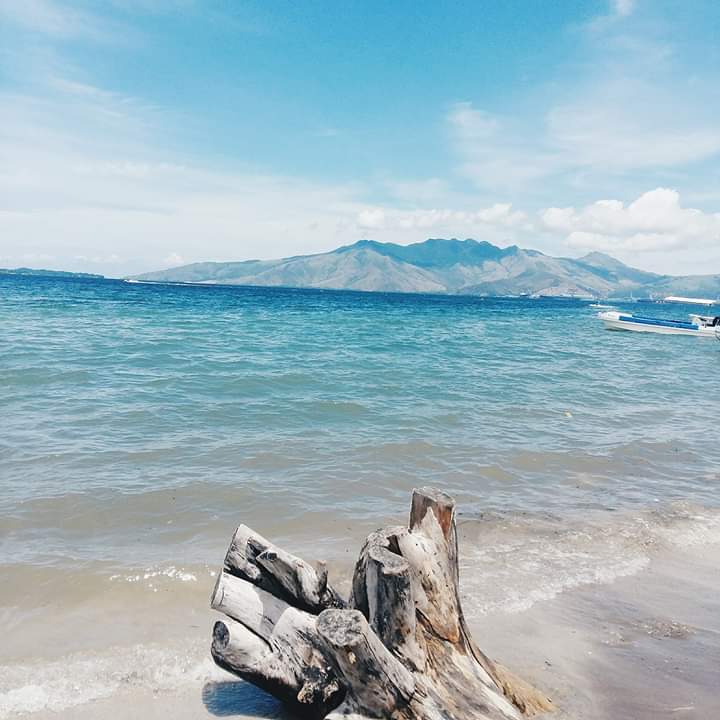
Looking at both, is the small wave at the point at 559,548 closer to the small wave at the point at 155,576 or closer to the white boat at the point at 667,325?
the small wave at the point at 155,576

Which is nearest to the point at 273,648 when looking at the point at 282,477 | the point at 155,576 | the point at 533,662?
the point at 533,662

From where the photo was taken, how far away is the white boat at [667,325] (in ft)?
177

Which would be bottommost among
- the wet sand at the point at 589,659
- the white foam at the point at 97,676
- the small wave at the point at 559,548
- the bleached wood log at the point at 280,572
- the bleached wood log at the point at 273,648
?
the small wave at the point at 559,548

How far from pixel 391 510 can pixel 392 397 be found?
899cm

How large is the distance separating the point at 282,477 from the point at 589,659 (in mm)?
6436

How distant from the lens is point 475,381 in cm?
2266

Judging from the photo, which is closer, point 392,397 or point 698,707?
point 698,707

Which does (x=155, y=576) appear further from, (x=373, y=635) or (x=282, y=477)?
(x=373, y=635)

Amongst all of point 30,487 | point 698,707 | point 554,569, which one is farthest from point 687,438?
point 30,487

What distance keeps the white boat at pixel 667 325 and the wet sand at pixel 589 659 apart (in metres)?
52.6

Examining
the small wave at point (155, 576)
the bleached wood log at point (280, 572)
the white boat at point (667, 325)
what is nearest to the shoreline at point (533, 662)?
the small wave at point (155, 576)

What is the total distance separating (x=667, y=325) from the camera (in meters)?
57.2

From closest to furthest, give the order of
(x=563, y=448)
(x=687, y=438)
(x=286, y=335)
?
1. (x=563, y=448)
2. (x=687, y=438)
3. (x=286, y=335)

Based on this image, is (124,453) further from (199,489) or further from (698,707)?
(698,707)
